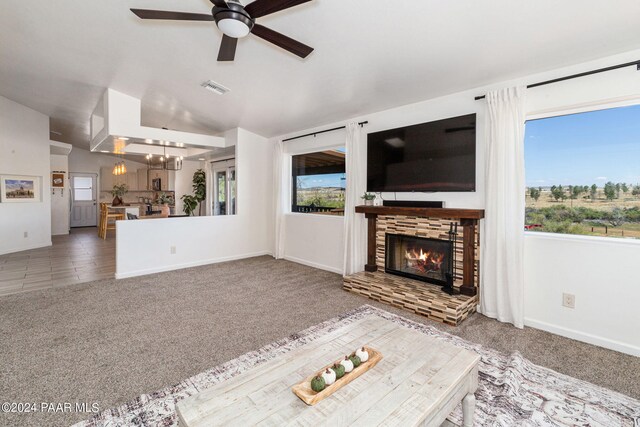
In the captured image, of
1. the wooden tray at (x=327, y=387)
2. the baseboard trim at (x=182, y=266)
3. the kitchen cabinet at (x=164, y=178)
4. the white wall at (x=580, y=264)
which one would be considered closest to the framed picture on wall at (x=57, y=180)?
the kitchen cabinet at (x=164, y=178)

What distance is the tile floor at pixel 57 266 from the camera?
4270 mm

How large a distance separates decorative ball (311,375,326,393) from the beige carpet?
1.34 m

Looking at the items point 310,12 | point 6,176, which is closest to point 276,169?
point 310,12

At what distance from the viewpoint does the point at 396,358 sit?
1671 millimetres

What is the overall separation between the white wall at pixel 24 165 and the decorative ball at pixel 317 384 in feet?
26.1

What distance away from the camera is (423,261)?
381 cm

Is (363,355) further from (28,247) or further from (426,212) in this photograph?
(28,247)

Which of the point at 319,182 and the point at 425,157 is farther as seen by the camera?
the point at 319,182

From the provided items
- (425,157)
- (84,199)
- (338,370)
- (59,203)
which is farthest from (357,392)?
(84,199)

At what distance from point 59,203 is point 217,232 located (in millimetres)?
6612

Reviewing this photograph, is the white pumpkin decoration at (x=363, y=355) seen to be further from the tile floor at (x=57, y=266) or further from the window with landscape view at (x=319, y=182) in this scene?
the tile floor at (x=57, y=266)

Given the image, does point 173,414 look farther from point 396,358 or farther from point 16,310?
point 16,310

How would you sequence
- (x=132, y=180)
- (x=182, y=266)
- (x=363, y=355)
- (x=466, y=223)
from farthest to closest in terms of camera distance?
(x=132, y=180), (x=182, y=266), (x=466, y=223), (x=363, y=355)

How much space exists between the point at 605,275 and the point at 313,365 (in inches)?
109
